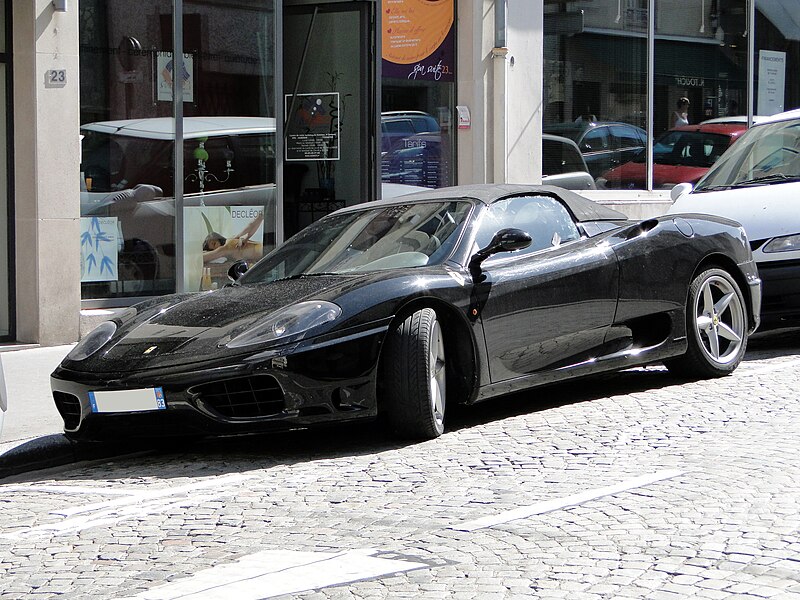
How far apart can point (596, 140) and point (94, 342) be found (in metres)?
11.8

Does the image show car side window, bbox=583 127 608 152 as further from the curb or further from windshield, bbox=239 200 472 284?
the curb

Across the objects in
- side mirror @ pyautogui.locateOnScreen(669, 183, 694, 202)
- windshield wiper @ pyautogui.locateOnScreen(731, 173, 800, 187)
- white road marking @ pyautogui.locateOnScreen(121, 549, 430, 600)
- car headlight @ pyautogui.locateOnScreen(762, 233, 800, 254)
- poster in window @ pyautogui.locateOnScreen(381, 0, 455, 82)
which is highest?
poster in window @ pyautogui.locateOnScreen(381, 0, 455, 82)

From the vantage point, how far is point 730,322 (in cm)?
876

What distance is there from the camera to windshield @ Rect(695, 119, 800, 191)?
35.7 ft

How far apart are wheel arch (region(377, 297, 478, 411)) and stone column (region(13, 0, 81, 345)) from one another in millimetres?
5299

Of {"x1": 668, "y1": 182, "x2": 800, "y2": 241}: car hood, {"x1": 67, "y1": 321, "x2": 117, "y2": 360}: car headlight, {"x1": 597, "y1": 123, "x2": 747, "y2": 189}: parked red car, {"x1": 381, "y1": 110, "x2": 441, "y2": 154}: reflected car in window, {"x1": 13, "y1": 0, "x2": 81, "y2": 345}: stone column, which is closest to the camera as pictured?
{"x1": 67, "y1": 321, "x2": 117, "y2": 360}: car headlight

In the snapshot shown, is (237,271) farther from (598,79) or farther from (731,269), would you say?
(598,79)

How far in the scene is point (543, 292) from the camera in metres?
7.44

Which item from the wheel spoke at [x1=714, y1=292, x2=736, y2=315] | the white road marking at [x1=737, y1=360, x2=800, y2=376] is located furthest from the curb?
the white road marking at [x1=737, y1=360, x2=800, y2=376]

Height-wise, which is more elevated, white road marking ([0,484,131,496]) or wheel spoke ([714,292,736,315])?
wheel spoke ([714,292,736,315])

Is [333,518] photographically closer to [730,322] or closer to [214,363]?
[214,363]

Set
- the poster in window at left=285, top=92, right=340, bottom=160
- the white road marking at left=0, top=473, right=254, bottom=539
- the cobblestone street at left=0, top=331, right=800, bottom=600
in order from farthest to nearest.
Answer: the poster in window at left=285, top=92, right=340, bottom=160
the white road marking at left=0, top=473, right=254, bottom=539
the cobblestone street at left=0, top=331, right=800, bottom=600

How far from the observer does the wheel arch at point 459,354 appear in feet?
22.9

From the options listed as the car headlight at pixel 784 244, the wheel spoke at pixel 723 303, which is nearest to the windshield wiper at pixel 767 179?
the car headlight at pixel 784 244
